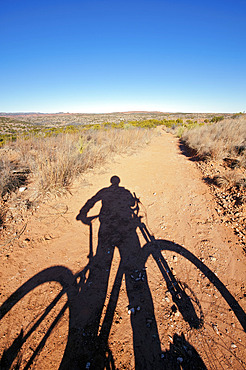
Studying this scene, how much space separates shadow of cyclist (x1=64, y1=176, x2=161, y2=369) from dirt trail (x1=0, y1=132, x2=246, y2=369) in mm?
39

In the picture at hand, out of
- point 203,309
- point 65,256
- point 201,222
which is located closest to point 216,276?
point 203,309

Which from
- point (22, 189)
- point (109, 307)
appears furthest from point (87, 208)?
point (109, 307)

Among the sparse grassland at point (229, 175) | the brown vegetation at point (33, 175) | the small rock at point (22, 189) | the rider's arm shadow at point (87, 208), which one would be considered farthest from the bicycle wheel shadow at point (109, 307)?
the small rock at point (22, 189)

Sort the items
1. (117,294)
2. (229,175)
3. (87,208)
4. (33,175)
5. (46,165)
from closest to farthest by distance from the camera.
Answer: (117,294) < (87,208) < (229,175) < (46,165) < (33,175)

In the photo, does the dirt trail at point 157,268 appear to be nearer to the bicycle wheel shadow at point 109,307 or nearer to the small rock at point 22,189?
the bicycle wheel shadow at point 109,307

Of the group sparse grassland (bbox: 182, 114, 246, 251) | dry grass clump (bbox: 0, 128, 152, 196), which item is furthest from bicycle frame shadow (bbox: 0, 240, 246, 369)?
dry grass clump (bbox: 0, 128, 152, 196)

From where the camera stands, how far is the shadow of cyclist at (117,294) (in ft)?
4.95

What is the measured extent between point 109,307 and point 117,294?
18 cm

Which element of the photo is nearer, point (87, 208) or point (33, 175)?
point (87, 208)

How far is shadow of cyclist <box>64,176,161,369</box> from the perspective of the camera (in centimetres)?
151

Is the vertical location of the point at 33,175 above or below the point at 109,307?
above

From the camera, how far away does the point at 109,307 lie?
182cm

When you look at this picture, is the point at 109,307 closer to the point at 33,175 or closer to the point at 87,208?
the point at 87,208

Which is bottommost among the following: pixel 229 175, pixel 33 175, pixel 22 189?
pixel 22 189
